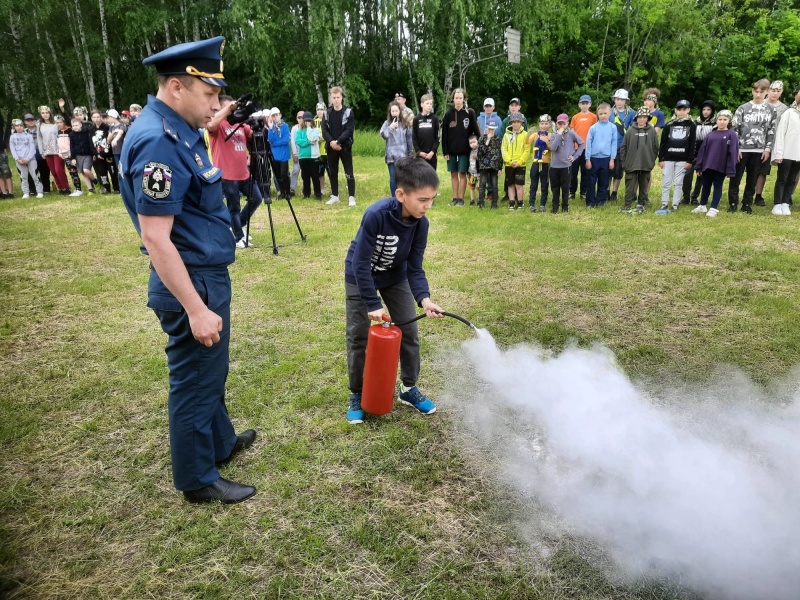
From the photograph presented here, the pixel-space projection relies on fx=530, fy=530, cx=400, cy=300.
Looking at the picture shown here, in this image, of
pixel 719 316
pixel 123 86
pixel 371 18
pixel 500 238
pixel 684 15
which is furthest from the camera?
pixel 123 86

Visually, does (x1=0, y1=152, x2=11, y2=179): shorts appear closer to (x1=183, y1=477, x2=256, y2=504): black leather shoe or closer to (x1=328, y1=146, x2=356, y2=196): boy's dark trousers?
(x1=328, y1=146, x2=356, y2=196): boy's dark trousers

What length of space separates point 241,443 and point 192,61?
2.12 m

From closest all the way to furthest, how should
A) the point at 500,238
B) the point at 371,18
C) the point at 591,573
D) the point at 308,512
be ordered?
the point at 591,573
the point at 308,512
the point at 500,238
the point at 371,18

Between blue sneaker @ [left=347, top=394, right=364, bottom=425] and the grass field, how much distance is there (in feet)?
0.24

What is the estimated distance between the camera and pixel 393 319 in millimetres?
3512

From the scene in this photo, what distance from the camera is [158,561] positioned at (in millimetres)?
2439

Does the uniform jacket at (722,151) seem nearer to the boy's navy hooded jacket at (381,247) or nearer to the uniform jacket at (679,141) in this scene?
the uniform jacket at (679,141)

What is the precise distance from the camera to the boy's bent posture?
9.68 ft

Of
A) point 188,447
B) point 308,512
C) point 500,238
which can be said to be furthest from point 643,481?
point 500,238

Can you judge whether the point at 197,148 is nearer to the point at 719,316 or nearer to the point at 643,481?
the point at 643,481

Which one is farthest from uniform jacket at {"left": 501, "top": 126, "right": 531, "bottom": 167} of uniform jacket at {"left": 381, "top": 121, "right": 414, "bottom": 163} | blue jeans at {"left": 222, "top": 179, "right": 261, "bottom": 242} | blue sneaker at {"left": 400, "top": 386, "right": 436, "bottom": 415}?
blue sneaker at {"left": 400, "top": 386, "right": 436, "bottom": 415}

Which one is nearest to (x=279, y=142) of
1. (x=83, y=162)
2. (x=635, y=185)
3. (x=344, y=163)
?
(x=344, y=163)

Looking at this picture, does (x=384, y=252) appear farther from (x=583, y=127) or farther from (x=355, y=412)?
(x=583, y=127)

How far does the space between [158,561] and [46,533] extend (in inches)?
26.4
